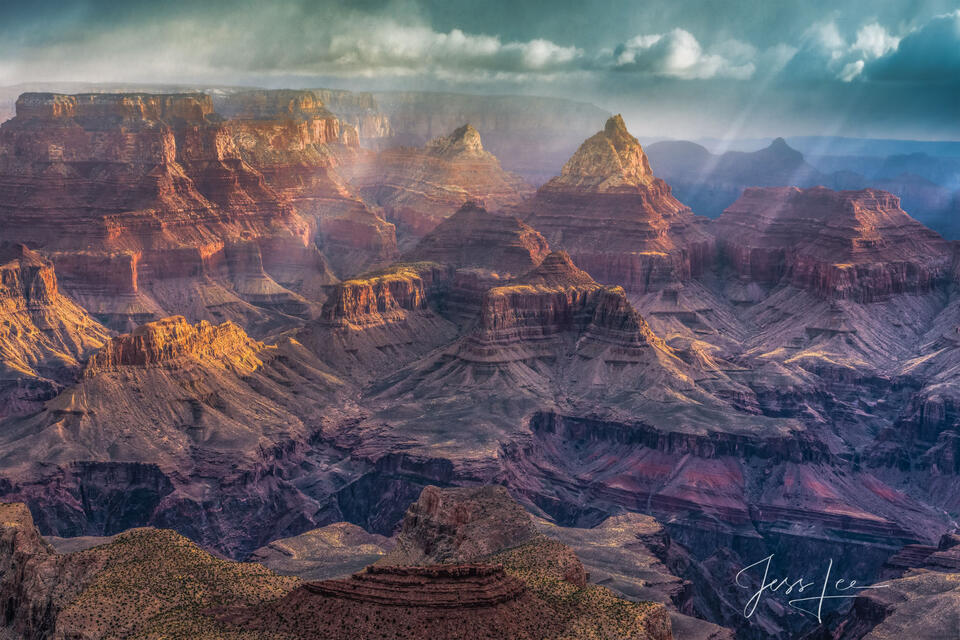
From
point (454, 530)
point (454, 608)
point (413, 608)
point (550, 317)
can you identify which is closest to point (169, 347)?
point (550, 317)

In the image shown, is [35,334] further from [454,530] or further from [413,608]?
[413,608]

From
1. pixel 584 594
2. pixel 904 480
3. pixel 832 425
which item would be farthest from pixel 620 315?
pixel 584 594

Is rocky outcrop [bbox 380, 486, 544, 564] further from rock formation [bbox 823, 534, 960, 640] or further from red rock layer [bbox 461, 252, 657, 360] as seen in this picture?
red rock layer [bbox 461, 252, 657, 360]

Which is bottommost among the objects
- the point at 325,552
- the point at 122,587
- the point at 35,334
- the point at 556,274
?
the point at 325,552

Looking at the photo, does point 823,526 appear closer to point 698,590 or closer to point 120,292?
point 698,590
